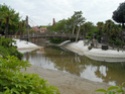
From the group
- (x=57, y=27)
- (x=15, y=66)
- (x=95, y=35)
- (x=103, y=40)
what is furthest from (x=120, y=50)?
(x=57, y=27)

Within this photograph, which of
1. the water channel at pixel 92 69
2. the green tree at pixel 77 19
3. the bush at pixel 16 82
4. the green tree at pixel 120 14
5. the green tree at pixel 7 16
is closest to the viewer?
the bush at pixel 16 82

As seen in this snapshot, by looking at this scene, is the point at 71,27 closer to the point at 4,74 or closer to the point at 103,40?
the point at 103,40

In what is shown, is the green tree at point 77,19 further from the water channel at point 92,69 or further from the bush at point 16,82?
the bush at point 16,82

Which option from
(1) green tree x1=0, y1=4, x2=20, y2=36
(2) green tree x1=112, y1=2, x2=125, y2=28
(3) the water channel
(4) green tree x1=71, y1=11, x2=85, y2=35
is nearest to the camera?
(3) the water channel

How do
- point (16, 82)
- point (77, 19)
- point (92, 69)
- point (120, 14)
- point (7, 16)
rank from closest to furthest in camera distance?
1. point (16, 82)
2. point (92, 69)
3. point (7, 16)
4. point (120, 14)
5. point (77, 19)

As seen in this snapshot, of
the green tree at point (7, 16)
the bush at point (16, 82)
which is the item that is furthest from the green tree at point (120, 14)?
the bush at point (16, 82)

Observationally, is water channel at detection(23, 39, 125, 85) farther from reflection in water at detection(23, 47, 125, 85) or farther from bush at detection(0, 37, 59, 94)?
bush at detection(0, 37, 59, 94)

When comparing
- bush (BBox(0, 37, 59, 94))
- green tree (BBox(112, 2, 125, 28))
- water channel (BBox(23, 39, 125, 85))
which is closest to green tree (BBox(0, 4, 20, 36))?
water channel (BBox(23, 39, 125, 85))

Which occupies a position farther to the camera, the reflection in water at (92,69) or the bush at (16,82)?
the reflection in water at (92,69)

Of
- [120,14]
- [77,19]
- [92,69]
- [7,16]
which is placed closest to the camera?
[92,69]

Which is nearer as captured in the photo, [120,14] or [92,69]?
[92,69]

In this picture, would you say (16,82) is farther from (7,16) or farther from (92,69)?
(7,16)

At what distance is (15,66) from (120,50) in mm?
37470

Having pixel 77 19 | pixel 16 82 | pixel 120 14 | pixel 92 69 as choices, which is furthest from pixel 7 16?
pixel 77 19
